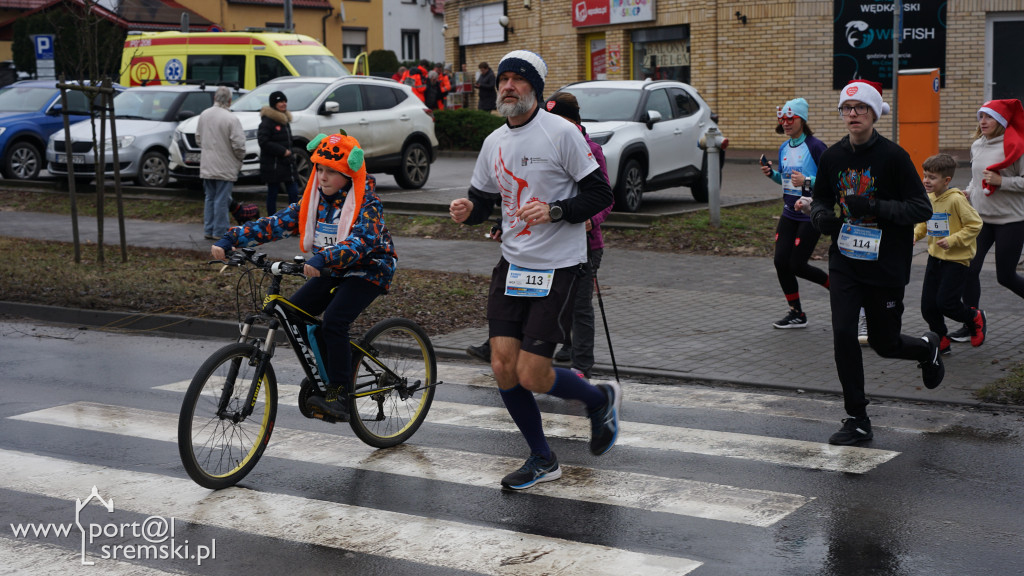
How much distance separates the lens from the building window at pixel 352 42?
58594 millimetres

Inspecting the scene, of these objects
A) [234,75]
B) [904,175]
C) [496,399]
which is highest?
[234,75]

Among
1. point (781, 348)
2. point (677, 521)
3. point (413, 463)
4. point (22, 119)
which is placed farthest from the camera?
point (22, 119)

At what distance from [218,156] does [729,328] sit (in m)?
8.13

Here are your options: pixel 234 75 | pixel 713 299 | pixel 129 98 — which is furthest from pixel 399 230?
pixel 234 75

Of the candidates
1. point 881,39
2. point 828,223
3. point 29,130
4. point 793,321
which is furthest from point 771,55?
point 828,223

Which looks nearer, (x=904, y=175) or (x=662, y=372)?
(x=904, y=175)

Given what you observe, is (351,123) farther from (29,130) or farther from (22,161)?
(22,161)

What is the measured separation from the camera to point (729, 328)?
9.93 meters

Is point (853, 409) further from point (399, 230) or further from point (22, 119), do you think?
point (22, 119)

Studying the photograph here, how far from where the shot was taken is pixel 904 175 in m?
6.39

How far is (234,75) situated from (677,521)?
20.3 metres

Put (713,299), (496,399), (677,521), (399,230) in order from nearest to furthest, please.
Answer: (677,521), (496,399), (713,299), (399,230)

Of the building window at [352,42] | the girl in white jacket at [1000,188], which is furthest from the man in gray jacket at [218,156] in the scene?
the building window at [352,42]

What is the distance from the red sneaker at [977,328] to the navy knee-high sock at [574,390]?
4037 millimetres
